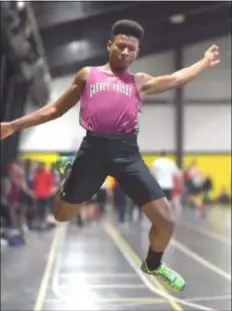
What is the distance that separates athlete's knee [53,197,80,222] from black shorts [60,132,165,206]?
65 millimetres

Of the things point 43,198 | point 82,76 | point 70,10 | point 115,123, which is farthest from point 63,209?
point 43,198

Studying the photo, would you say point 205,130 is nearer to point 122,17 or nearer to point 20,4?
point 20,4

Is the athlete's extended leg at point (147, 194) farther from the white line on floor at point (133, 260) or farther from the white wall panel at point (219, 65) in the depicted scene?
the white line on floor at point (133, 260)

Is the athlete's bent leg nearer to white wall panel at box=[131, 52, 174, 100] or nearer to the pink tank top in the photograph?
the pink tank top

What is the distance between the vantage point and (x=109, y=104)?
415 centimetres

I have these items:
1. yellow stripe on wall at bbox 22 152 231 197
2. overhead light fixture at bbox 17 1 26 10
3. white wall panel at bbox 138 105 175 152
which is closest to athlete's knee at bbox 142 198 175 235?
overhead light fixture at bbox 17 1 26 10

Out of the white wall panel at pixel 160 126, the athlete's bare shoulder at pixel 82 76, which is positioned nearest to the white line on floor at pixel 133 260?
the white wall panel at pixel 160 126

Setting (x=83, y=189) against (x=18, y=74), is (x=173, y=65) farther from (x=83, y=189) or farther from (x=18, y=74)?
(x=18, y=74)

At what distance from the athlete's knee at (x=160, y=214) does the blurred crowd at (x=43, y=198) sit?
5.26 metres

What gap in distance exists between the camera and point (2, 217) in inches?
501

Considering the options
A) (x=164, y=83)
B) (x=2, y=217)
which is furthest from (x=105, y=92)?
(x=2, y=217)

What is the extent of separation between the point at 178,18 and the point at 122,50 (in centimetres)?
532

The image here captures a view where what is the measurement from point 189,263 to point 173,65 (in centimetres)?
313

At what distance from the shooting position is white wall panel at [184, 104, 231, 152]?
13.4 metres
